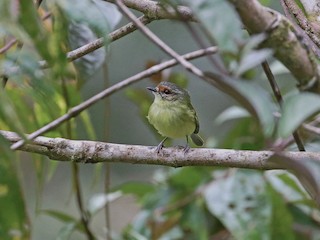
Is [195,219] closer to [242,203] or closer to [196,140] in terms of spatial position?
[242,203]

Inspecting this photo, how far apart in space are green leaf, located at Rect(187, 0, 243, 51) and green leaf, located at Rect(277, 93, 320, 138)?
0.14 meters

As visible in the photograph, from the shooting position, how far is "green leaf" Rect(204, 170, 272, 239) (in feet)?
8.40

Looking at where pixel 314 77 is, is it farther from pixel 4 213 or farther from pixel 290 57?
pixel 4 213

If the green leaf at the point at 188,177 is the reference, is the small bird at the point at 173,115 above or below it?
above

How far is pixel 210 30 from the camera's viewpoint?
3.43 ft

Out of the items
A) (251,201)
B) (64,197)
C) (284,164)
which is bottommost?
(64,197)

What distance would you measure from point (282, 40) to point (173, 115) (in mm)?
1848

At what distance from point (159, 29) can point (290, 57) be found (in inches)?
149

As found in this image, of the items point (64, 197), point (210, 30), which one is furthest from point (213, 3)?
point (64, 197)

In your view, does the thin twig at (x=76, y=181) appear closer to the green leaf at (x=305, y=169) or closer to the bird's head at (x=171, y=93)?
the bird's head at (x=171, y=93)

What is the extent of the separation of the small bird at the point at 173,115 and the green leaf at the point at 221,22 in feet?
6.67

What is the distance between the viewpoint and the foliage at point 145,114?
1098mm

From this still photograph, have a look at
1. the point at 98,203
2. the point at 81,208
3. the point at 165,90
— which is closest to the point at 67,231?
the point at 81,208

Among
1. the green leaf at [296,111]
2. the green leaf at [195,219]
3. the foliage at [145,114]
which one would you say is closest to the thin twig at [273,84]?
the foliage at [145,114]
